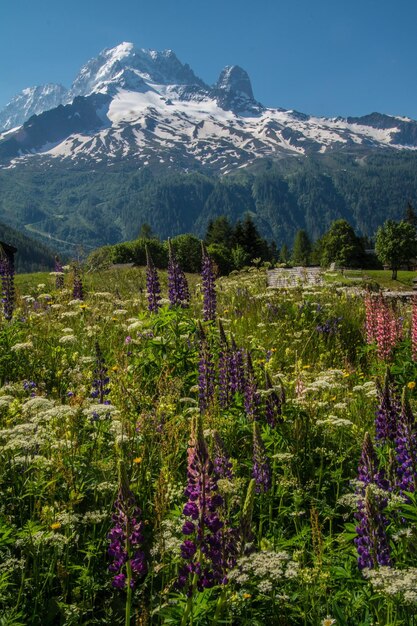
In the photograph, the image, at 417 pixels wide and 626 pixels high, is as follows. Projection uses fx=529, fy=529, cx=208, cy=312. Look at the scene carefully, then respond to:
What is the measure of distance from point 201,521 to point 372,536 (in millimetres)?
1030

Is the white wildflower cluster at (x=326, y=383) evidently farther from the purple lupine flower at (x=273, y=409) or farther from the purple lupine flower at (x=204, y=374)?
the purple lupine flower at (x=204, y=374)

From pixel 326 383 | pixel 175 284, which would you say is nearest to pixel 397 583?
pixel 326 383

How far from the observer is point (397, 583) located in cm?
256

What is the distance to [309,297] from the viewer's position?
12.8m

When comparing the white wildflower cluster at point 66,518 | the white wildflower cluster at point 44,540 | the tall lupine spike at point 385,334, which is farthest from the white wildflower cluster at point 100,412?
the tall lupine spike at point 385,334

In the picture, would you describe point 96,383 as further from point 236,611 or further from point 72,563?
point 236,611

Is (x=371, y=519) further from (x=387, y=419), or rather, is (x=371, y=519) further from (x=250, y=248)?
(x=250, y=248)

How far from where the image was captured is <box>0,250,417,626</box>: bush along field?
2.87 m

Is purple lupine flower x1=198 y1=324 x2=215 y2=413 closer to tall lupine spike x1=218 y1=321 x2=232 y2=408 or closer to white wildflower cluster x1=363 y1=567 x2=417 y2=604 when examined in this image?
tall lupine spike x1=218 y1=321 x2=232 y2=408

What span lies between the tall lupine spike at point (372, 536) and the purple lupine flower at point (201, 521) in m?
0.82

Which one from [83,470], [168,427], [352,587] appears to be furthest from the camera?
[168,427]

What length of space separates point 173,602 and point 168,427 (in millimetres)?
1717

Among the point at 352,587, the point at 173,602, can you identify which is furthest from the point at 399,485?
the point at 173,602

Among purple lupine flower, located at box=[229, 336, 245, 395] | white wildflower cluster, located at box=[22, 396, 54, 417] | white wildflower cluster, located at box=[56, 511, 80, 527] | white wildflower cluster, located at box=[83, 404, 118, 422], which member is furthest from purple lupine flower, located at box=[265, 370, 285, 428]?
white wildflower cluster, located at box=[56, 511, 80, 527]
